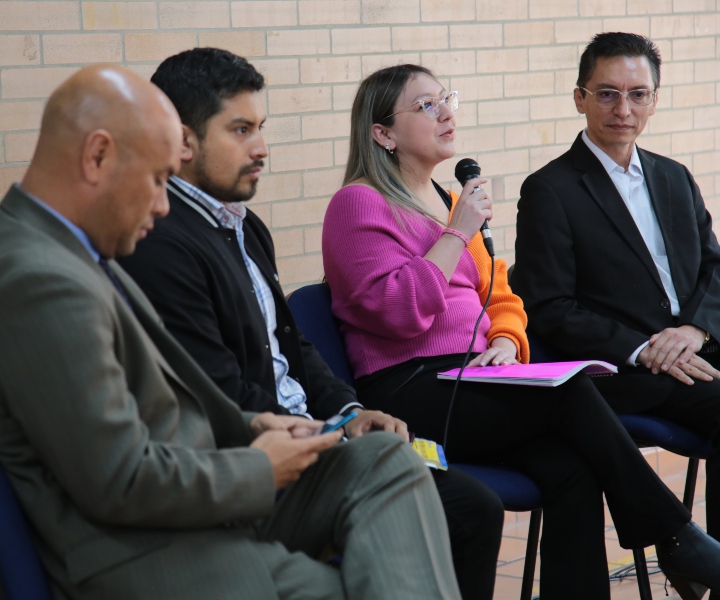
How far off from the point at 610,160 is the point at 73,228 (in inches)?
84.1

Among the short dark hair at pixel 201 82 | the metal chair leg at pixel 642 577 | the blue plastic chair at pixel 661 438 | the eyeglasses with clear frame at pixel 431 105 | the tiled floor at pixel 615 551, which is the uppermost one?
the short dark hair at pixel 201 82

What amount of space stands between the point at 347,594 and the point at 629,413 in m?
1.52

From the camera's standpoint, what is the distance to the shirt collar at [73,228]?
143 centimetres

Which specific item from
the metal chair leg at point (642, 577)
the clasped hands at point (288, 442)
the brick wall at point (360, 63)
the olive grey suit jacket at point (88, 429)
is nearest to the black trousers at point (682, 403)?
the metal chair leg at point (642, 577)

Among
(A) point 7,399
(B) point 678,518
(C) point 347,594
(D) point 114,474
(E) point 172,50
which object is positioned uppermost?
(E) point 172,50

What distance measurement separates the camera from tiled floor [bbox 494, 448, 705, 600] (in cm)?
318

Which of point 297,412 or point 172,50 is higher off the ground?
point 172,50

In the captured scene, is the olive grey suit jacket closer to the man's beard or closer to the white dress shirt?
the man's beard

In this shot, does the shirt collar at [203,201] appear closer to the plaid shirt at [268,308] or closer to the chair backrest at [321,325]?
the plaid shirt at [268,308]

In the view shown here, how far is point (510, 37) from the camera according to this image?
4.08m

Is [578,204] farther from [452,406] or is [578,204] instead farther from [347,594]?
[347,594]

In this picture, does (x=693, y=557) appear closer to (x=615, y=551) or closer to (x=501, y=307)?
(x=501, y=307)

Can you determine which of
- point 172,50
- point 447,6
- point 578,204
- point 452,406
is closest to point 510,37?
point 447,6

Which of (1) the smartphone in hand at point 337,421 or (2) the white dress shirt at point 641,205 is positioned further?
(2) the white dress shirt at point 641,205
